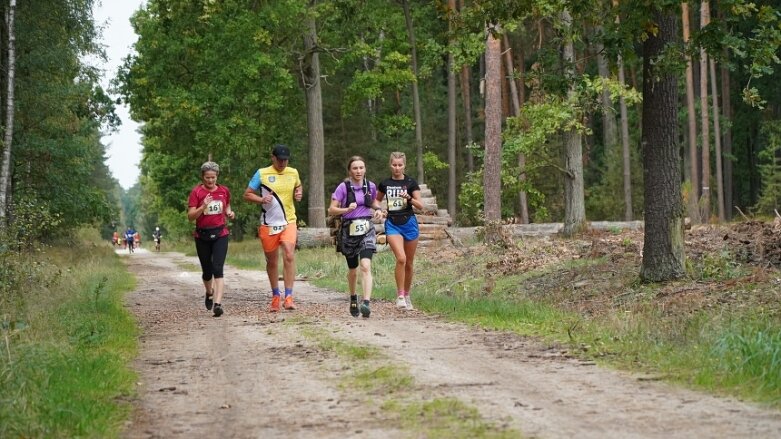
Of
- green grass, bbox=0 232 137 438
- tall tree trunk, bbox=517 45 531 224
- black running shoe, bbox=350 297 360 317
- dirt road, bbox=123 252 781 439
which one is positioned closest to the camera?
dirt road, bbox=123 252 781 439

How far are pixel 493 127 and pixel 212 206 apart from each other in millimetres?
12718

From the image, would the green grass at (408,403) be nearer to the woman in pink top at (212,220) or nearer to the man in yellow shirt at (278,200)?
the man in yellow shirt at (278,200)

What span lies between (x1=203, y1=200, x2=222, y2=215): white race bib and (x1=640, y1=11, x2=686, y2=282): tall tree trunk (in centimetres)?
567

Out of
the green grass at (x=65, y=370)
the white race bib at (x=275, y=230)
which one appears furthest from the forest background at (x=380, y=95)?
the green grass at (x=65, y=370)

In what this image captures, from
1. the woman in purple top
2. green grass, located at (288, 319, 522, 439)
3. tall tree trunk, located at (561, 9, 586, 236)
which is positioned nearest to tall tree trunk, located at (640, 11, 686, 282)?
the woman in purple top

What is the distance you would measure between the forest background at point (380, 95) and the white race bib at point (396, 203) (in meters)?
2.05

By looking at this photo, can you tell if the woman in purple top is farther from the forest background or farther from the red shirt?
the forest background

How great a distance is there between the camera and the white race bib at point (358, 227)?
503 inches

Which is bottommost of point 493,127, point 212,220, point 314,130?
point 212,220

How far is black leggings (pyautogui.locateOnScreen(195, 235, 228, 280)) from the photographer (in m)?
13.3

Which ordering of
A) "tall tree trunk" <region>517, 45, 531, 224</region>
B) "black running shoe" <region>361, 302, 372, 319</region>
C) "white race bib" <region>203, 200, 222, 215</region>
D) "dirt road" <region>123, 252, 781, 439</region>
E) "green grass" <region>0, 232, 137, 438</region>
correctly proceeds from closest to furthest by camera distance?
"dirt road" <region>123, 252, 781, 439</region>, "green grass" <region>0, 232, 137, 438</region>, "black running shoe" <region>361, 302, 372, 319</region>, "white race bib" <region>203, 200, 222, 215</region>, "tall tree trunk" <region>517, 45, 531, 224</region>

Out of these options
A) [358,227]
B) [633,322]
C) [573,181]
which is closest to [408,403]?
[633,322]

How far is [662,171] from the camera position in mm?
13055

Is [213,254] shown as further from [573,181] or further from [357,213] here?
[573,181]
